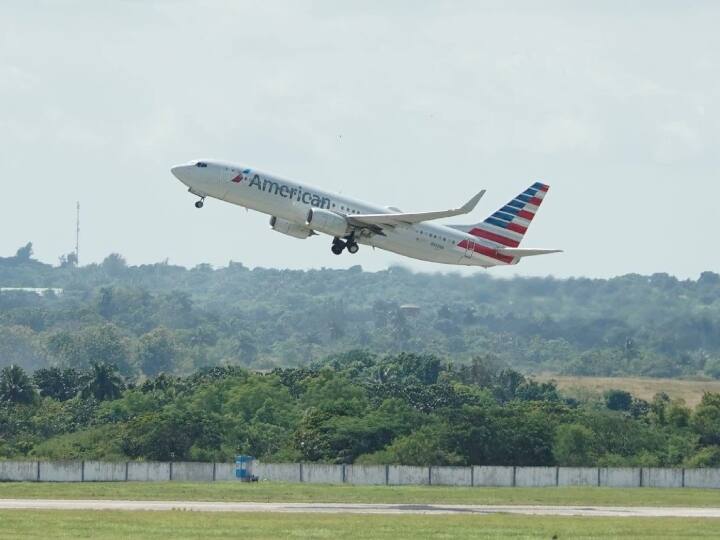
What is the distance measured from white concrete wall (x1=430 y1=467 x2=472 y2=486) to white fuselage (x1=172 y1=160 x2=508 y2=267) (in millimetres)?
11159

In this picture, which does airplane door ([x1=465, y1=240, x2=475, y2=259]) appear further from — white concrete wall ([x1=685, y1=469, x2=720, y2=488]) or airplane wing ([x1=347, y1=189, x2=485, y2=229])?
white concrete wall ([x1=685, y1=469, x2=720, y2=488])

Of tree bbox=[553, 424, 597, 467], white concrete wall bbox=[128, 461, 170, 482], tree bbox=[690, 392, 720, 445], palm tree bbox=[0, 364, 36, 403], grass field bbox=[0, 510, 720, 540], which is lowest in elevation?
grass field bbox=[0, 510, 720, 540]

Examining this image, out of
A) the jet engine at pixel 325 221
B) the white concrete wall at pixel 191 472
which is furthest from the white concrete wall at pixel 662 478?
the white concrete wall at pixel 191 472

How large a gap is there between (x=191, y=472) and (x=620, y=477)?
22755 mm

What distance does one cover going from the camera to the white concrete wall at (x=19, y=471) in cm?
8675

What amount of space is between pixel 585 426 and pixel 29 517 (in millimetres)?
54921

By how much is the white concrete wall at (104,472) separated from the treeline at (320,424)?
1084 centimetres

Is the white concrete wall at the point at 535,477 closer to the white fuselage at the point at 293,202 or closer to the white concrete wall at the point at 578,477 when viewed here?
the white concrete wall at the point at 578,477

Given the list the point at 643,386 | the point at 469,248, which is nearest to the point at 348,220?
the point at 469,248

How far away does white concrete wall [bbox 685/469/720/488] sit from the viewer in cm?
8869

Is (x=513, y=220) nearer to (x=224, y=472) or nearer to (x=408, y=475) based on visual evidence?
(x=408, y=475)

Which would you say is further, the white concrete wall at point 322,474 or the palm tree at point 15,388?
the palm tree at point 15,388

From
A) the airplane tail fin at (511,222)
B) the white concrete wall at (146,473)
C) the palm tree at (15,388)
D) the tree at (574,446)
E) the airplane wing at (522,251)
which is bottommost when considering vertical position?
the white concrete wall at (146,473)

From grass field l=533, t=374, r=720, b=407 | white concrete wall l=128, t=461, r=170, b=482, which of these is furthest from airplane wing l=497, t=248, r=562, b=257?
grass field l=533, t=374, r=720, b=407
